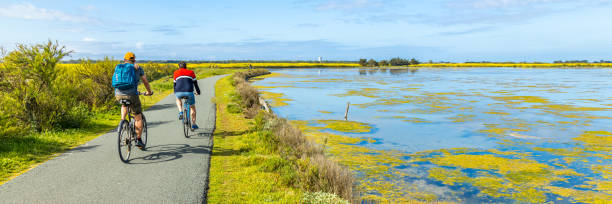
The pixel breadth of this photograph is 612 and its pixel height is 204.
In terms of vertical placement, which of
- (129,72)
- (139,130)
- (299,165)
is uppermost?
(129,72)

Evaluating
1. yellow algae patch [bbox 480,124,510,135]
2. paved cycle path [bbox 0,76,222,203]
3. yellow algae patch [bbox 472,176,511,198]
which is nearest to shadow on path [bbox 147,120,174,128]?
paved cycle path [bbox 0,76,222,203]

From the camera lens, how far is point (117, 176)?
21.5 feet

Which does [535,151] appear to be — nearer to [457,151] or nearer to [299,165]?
[457,151]

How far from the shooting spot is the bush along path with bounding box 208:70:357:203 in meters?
6.09

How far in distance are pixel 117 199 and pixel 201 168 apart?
1838mm

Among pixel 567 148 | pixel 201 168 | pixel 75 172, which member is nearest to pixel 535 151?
pixel 567 148

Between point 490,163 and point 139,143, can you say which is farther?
point 490,163

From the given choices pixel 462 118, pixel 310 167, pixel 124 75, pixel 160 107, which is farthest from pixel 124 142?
pixel 462 118

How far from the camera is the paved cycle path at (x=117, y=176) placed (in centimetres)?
561

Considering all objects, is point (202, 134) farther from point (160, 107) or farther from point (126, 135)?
point (160, 107)

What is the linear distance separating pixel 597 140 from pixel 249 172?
12985 mm

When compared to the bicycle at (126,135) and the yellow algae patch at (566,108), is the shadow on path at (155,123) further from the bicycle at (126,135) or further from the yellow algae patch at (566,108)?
the yellow algae patch at (566,108)

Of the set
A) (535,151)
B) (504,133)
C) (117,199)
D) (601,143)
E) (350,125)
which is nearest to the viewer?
(117,199)

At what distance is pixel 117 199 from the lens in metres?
5.50
